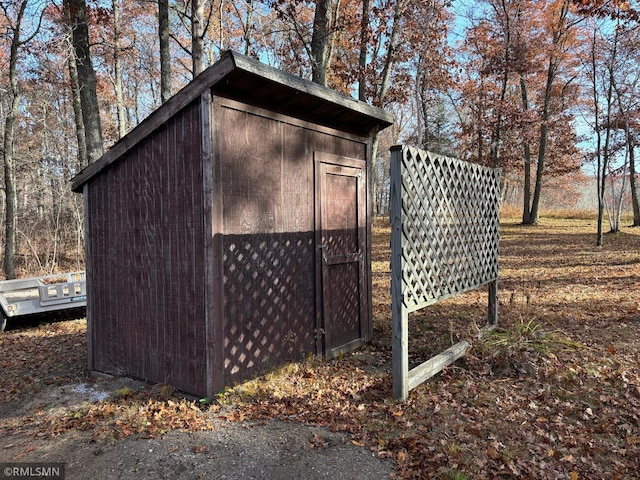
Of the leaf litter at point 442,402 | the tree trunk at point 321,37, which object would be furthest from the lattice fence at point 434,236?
the tree trunk at point 321,37

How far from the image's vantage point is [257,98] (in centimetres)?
395

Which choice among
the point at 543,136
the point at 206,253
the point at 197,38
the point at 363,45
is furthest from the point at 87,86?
the point at 543,136

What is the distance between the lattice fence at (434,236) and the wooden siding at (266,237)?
46.2 inches

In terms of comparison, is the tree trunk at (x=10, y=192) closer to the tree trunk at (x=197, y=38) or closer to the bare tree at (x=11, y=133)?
the bare tree at (x=11, y=133)

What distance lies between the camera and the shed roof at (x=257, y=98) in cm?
345

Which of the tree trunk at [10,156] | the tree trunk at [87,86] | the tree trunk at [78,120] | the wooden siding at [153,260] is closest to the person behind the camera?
the wooden siding at [153,260]

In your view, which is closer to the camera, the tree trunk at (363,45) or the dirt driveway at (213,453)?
the dirt driveway at (213,453)

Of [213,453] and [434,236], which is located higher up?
[434,236]

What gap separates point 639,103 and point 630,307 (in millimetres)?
12970

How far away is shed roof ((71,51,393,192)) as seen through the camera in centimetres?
345

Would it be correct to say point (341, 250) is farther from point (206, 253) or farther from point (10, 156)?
point (10, 156)

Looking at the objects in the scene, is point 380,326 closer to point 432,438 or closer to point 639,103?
point 432,438

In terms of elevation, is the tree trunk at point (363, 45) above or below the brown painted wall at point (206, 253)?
above

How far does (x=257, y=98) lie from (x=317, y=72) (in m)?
5.92
